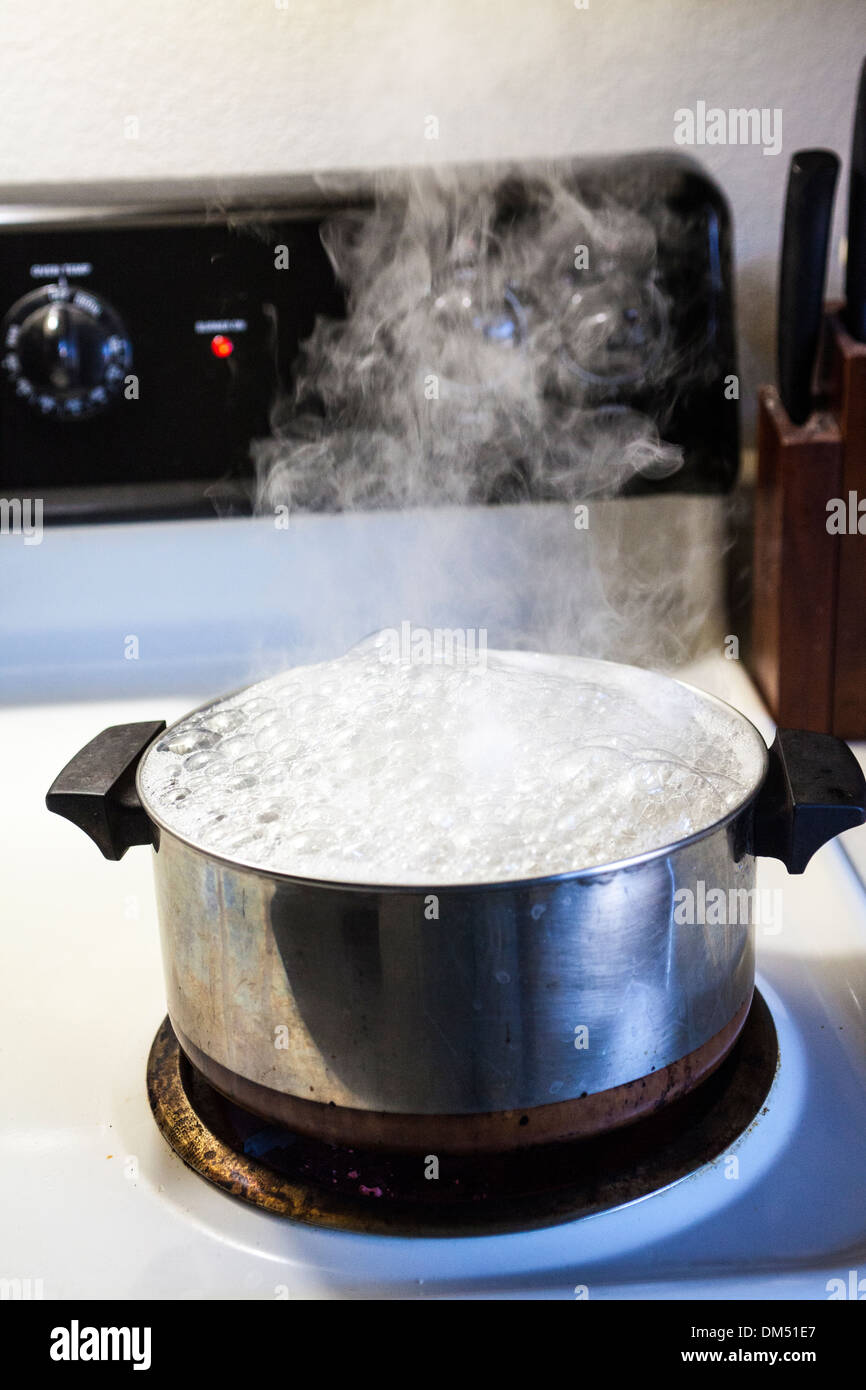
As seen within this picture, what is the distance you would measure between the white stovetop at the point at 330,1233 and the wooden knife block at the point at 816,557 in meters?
0.22

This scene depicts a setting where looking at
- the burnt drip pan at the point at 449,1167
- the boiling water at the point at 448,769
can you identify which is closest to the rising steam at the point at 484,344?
the boiling water at the point at 448,769

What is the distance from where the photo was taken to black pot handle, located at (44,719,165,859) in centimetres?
54

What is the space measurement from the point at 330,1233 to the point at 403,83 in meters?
0.88

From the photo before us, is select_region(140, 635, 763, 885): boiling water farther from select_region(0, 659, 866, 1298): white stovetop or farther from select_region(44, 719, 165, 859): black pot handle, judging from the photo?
select_region(0, 659, 866, 1298): white stovetop

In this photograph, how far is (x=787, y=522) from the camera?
0.86 meters

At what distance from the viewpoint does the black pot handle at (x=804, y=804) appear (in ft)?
1.67

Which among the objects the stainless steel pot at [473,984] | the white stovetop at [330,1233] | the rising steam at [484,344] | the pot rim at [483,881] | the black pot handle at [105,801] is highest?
the rising steam at [484,344]

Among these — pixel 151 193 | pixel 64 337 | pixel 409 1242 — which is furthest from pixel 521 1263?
pixel 151 193

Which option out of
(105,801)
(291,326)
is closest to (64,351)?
(291,326)

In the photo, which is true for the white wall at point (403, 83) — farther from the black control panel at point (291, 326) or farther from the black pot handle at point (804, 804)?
the black pot handle at point (804, 804)

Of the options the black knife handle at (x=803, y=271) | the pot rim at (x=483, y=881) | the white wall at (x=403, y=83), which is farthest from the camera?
the white wall at (x=403, y=83)

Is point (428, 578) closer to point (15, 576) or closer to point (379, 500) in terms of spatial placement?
point (379, 500)

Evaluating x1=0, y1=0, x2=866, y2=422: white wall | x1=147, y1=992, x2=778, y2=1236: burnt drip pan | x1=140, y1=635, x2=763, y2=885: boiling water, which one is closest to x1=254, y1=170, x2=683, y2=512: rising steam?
x1=0, y1=0, x2=866, y2=422: white wall
